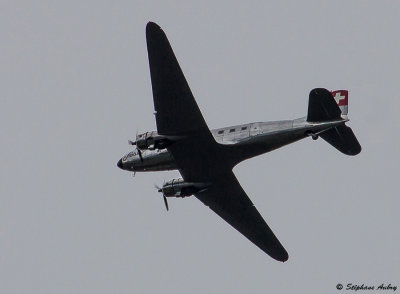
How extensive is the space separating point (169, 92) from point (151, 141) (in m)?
3.26

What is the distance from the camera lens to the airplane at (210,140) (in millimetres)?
41500

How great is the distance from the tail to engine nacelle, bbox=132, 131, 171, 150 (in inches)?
267

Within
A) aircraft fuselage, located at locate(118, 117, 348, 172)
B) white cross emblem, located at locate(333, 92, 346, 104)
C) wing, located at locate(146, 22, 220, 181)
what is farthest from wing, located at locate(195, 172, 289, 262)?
white cross emblem, located at locate(333, 92, 346, 104)

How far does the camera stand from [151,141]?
4447 centimetres

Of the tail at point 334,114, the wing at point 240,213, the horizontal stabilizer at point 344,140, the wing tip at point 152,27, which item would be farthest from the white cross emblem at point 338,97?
the wing tip at point 152,27

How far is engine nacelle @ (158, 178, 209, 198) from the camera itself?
47250mm

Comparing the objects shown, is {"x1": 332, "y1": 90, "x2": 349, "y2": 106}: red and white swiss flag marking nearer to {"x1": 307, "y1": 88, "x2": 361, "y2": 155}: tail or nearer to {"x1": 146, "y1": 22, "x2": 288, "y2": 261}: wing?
{"x1": 307, "y1": 88, "x2": 361, "y2": 155}: tail

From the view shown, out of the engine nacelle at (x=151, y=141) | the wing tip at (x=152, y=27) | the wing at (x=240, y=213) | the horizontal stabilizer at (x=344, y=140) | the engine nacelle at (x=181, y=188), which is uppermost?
the wing tip at (x=152, y=27)

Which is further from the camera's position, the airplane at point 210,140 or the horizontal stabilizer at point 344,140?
the horizontal stabilizer at point 344,140

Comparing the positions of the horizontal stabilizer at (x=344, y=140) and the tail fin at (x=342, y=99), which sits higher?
the tail fin at (x=342, y=99)

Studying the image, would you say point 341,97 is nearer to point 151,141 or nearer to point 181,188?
point 151,141

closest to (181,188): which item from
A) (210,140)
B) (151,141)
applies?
(151,141)

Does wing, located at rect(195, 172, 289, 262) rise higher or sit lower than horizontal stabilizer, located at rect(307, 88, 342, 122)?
lower

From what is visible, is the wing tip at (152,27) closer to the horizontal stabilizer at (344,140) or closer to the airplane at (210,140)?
the airplane at (210,140)
